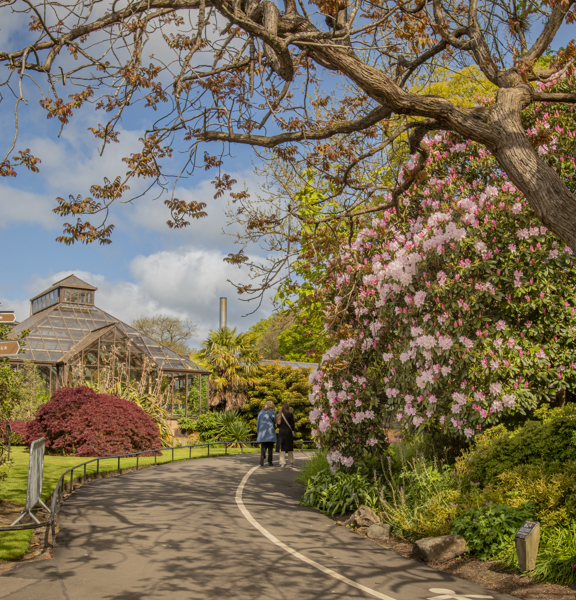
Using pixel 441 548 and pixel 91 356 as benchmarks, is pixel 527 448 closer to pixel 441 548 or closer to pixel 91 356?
pixel 441 548

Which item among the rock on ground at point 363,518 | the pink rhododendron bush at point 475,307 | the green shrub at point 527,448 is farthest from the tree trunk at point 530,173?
the rock on ground at point 363,518

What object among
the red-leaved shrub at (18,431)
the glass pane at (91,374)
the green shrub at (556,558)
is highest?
the glass pane at (91,374)

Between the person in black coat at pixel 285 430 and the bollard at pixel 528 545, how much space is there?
457 inches

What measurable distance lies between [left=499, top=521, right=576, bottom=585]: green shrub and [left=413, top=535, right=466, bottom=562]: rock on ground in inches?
25.4

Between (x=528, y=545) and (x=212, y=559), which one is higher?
(x=528, y=545)

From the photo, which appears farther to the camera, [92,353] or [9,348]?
[92,353]

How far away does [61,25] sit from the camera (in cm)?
789

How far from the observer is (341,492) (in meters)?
10.9

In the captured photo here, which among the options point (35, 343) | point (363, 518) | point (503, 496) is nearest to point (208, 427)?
point (35, 343)

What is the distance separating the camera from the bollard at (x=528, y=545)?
251 inches

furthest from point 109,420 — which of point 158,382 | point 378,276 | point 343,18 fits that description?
point 343,18

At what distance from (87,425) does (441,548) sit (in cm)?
1467

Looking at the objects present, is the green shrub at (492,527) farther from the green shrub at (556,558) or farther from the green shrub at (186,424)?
the green shrub at (186,424)

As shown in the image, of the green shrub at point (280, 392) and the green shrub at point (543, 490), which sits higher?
the green shrub at point (280, 392)
